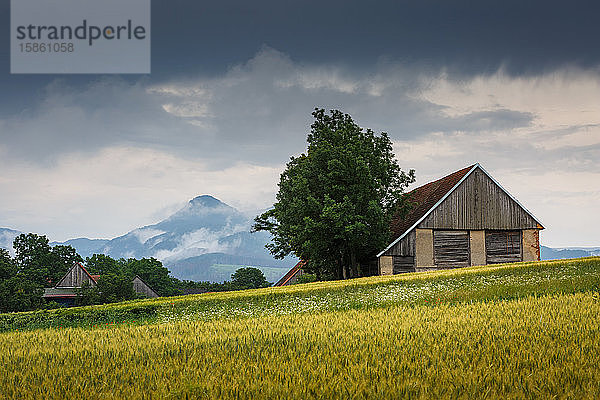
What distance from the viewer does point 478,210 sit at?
41750 mm

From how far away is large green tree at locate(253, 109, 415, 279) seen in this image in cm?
3728

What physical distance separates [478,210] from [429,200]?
14.4 feet

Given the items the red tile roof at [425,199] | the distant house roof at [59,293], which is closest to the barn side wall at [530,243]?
the red tile roof at [425,199]

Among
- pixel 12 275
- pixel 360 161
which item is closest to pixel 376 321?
pixel 360 161

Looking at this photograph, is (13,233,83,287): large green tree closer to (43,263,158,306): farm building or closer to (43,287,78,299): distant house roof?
(43,263,158,306): farm building

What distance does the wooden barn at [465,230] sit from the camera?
40.3 metres

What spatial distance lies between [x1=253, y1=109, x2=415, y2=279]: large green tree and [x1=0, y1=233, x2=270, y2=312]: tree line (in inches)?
1140

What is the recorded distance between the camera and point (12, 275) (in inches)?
2440

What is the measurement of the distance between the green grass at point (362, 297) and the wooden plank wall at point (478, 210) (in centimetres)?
1704

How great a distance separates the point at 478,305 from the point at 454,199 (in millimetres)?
29137

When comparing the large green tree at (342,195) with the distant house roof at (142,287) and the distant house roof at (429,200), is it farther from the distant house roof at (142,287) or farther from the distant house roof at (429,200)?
the distant house roof at (142,287)

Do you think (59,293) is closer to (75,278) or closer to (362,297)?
(75,278)

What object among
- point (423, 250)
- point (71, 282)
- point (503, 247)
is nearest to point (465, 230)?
point (503, 247)

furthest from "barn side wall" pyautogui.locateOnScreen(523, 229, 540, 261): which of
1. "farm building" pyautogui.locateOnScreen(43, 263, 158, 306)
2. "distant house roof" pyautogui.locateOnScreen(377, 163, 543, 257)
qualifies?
"farm building" pyautogui.locateOnScreen(43, 263, 158, 306)
